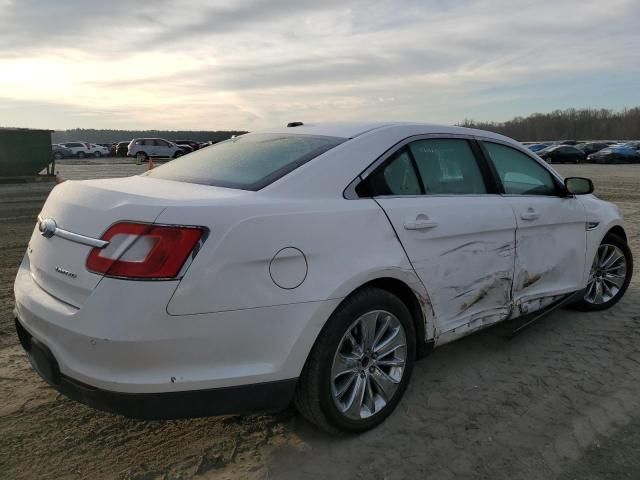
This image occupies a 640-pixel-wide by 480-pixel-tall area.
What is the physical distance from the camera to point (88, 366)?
2.28 meters

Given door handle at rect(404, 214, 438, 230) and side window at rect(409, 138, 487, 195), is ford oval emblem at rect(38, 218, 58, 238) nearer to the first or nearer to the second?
door handle at rect(404, 214, 438, 230)

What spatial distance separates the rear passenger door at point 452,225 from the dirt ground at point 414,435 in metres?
0.45

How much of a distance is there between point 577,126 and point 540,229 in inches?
5307

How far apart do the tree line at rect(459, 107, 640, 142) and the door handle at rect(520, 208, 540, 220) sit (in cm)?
11367

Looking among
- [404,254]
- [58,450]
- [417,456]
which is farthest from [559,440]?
[58,450]

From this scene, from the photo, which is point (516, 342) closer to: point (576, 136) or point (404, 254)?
point (404, 254)

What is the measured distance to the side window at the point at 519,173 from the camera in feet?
12.8

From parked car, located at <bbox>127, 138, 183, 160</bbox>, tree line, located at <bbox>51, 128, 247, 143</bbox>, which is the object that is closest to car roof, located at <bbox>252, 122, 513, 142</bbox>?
parked car, located at <bbox>127, 138, 183, 160</bbox>

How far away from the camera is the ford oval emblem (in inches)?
103

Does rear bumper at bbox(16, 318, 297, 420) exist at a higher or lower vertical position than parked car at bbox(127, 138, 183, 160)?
lower

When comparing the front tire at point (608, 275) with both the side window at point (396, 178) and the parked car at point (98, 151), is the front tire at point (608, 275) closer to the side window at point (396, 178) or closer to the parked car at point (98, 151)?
the side window at point (396, 178)

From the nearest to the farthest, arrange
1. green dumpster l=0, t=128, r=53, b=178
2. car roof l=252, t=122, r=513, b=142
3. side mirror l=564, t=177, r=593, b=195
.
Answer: car roof l=252, t=122, r=513, b=142 → side mirror l=564, t=177, r=593, b=195 → green dumpster l=0, t=128, r=53, b=178

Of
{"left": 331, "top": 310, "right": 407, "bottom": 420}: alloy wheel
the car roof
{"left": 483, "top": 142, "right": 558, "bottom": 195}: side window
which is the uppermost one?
the car roof

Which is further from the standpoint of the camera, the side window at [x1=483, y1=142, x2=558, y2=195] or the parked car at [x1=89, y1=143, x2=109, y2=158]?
the parked car at [x1=89, y1=143, x2=109, y2=158]
